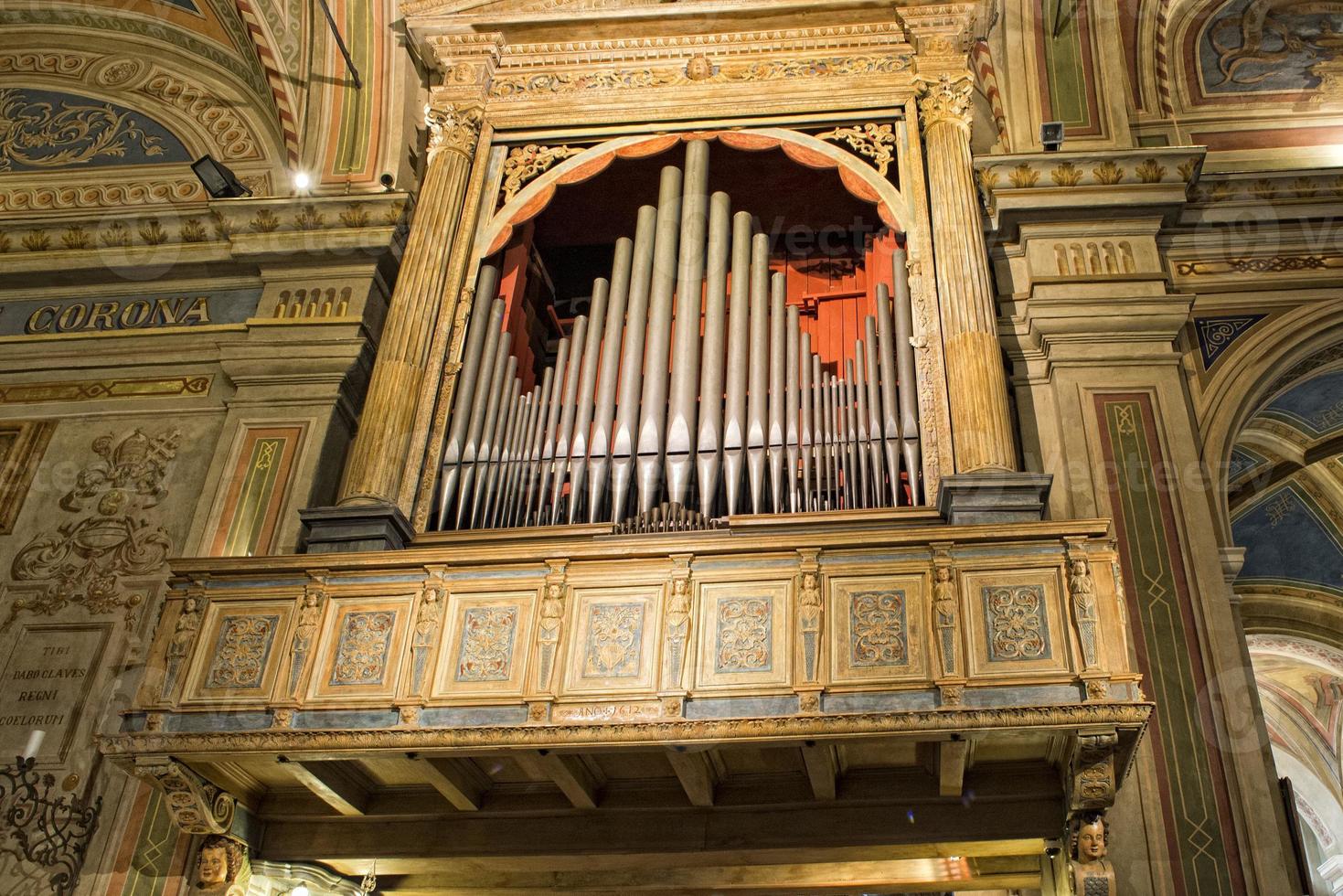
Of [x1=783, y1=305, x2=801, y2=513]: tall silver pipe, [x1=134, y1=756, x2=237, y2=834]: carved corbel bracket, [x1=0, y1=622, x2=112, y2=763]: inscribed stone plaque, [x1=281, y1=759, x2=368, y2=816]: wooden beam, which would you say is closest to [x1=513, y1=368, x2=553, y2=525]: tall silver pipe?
[x1=783, y1=305, x2=801, y2=513]: tall silver pipe

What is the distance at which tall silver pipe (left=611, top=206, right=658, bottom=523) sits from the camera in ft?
22.3

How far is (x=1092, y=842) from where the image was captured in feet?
17.6

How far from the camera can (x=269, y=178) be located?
9.49 meters

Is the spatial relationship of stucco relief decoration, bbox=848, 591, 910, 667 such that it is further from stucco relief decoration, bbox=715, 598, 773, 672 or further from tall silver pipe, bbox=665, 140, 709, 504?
tall silver pipe, bbox=665, 140, 709, 504

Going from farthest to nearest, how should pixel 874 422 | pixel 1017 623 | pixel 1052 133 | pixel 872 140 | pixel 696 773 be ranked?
pixel 872 140 → pixel 1052 133 → pixel 874 422 → pixel 696 773 → pixel 1017 623

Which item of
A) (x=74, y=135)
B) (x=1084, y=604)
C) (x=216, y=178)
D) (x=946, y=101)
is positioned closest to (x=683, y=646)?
(x=1084, y=604)

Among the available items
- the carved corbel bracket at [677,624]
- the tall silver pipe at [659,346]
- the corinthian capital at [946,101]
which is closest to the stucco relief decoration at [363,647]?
the carved corbel bracket at [677,624]

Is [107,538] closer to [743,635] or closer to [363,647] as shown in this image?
[363,647]

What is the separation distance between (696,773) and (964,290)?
2.94 meters

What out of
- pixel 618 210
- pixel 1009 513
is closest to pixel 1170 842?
pixel 1009 513

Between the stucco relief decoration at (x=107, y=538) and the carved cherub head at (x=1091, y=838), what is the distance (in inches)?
191

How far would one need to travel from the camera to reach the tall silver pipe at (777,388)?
6676mm

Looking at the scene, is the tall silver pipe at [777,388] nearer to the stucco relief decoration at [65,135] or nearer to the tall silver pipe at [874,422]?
the tall silver pipe at [874,422]

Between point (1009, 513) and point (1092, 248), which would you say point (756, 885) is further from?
point (1092, 248)
